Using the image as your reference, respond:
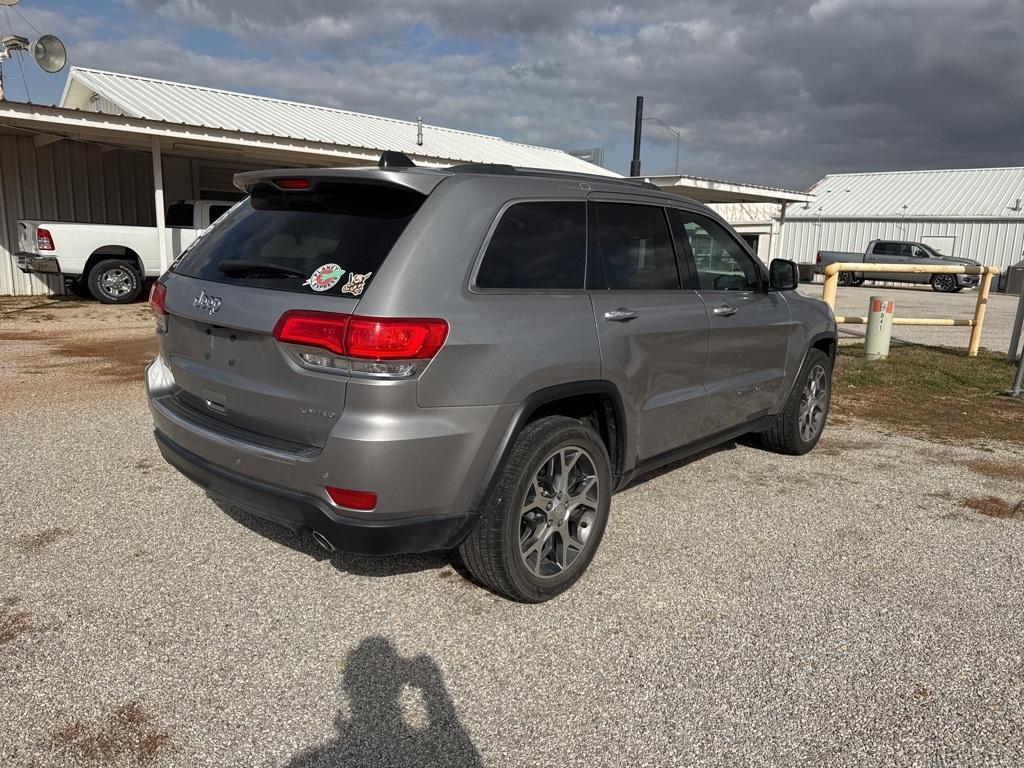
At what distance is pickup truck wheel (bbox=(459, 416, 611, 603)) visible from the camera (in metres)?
3.00

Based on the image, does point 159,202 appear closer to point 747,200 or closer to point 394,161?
point 394,161

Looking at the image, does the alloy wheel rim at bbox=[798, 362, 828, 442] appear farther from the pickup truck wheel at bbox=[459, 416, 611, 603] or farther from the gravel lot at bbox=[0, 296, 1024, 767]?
the pickup truck wheel at bbox=[459, 416, 611, 603]

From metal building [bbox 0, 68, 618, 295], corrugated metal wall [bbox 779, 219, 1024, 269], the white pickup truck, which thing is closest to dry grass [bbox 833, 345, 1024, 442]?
the white pickup truck

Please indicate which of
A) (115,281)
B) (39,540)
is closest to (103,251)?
(115,281)

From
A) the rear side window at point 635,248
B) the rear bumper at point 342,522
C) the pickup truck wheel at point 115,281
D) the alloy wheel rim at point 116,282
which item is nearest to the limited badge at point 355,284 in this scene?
the rear bumper at point 342,522

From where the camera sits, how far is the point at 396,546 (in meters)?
2.76

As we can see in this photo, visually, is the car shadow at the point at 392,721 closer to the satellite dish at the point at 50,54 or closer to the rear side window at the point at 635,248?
the rear side window at the point at 635,248

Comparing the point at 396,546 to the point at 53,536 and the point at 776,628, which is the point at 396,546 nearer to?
the point at 776,628

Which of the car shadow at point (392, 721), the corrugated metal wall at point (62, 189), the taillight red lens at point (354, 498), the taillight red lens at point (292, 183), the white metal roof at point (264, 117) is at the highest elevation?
the white metal roof at point (264, 117)

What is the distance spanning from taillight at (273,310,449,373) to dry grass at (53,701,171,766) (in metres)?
1.33

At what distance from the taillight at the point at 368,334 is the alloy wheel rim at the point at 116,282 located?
41.4 ft

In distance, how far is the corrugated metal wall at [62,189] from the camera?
574 inches

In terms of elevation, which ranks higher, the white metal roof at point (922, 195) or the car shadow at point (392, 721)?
the white metal roof at point (922, 195)

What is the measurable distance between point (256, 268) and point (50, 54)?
14.4 metres
